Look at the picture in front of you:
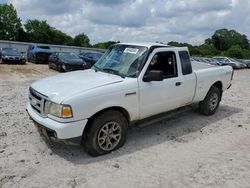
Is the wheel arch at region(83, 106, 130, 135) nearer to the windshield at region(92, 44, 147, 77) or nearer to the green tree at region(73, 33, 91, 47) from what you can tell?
the windshield at region(92, 44, 147, 77)

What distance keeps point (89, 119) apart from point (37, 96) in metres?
1.06

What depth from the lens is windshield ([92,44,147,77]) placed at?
236 inches

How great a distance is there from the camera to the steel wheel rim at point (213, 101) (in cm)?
828

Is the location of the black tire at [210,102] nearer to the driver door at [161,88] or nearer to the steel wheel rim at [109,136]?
the driver door at [161,88]

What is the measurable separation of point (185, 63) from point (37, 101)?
342cm

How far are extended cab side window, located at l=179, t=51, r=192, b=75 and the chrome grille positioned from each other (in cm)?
321

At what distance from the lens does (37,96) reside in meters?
5.45

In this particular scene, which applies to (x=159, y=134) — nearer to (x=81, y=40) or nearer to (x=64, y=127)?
(x=64, y=127)

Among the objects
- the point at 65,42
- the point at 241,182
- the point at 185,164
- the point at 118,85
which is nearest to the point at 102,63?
the point at 118,85

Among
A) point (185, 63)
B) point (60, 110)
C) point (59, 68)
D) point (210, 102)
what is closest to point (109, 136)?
point (60, 110)

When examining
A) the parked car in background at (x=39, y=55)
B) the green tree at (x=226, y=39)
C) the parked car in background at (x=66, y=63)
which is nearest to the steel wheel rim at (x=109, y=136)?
the parked car in background at (x=66, y=63)

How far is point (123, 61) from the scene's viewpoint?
6227mm

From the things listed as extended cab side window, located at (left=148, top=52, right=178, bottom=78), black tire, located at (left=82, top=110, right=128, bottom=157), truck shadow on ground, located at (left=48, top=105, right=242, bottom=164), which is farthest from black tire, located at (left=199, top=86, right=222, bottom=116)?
black tire, located at (left=82, top=110, right=128, bottom=157)

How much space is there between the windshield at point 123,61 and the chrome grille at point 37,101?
1529mm
